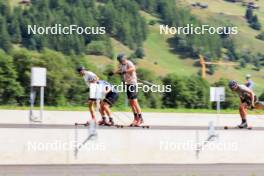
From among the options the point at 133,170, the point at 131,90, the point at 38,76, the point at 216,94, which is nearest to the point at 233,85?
the point at 216,94

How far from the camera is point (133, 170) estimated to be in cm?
1391

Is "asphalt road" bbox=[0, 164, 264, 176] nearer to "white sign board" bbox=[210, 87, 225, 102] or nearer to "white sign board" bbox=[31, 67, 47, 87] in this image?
"white sign board" bbox=[31, 67, 47, 87]

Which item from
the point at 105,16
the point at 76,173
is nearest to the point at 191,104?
the point at 76,173

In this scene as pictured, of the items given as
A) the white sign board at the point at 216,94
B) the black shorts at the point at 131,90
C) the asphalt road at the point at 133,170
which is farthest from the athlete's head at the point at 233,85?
the asphalt road at the point at 133,170

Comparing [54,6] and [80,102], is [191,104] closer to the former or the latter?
[80,102]

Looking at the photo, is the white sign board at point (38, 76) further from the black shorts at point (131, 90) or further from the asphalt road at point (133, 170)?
the asphalt road at point (133, 170)

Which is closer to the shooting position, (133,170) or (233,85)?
(133,170)

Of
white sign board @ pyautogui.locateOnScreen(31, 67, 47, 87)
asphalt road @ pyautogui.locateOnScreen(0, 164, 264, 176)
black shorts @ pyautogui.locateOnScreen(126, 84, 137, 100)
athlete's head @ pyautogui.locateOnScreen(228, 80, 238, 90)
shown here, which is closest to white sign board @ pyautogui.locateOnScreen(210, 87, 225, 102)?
athlete's head @ pyautogui.locateOnScreen(228, 80, 238, 90)

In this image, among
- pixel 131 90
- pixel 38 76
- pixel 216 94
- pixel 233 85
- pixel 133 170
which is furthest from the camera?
pixel 216 94

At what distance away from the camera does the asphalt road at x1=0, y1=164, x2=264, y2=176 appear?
1277 cm

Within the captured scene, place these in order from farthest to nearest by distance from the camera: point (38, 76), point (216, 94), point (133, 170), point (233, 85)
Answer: point (216, 94) → point (38, 76) → point (233, 85) → point (133, 170)

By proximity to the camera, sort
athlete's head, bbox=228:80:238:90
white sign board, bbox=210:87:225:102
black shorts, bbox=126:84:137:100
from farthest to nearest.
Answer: white sign board, bbox=210:87:225:102, athlete's head, bbox=228:80:238:90, black shorts, bbox=126:84:137:100

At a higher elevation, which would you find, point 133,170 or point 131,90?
point 131,90

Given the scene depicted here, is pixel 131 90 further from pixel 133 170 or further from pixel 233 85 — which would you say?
pixel 133 170
